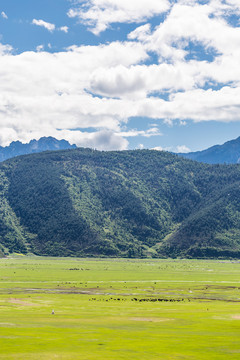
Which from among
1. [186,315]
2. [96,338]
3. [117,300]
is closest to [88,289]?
[117,300]

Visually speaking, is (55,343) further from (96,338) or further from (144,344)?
(144,344)

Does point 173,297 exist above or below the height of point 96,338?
below

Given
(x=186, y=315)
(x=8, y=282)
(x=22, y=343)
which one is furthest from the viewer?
(x=8, y=282)

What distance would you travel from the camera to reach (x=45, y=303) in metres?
94.9

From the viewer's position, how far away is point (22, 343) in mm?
50000

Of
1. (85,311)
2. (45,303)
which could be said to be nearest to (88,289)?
(45,303)

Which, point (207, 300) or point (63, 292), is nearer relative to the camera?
point (207, 300)

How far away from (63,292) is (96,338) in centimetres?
6891

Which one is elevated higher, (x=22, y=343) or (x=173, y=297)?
(x=22, y=343)

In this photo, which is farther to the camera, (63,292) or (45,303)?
(63,292)

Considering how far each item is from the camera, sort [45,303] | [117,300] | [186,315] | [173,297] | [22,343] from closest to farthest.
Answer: [22,343], [186,315], [45,303], [117,300], [173,297]

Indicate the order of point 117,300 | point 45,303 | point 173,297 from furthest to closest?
1. point 173,297
2. point 117,300
3. point 45,303

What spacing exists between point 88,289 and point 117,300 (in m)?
29.1

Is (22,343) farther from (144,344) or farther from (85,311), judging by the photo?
(85,311)
